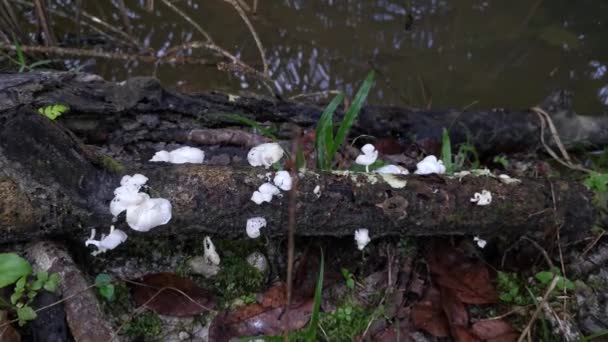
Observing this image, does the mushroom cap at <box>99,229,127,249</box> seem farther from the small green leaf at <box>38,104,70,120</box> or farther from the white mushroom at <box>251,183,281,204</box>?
the small green leaf at <box>38,104,70,120</box>

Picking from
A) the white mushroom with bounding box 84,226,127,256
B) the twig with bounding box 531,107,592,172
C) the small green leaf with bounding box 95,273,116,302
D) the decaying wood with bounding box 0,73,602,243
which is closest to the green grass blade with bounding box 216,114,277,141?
the decaying wood with bounding box 0,73,602,243

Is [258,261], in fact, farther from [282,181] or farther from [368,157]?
[368,157]

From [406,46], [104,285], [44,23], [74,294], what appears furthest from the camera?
[406,46]

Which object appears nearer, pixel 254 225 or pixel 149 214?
pixel 149 214

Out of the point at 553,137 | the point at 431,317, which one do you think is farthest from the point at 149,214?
the point at 553,137

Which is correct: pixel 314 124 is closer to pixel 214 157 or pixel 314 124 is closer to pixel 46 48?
pixel 214 157

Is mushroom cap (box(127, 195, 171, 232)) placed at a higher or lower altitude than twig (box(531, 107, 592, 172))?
higher

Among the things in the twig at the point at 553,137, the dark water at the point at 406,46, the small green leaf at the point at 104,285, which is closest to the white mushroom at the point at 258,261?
the small green leaf at the point at 104,285
